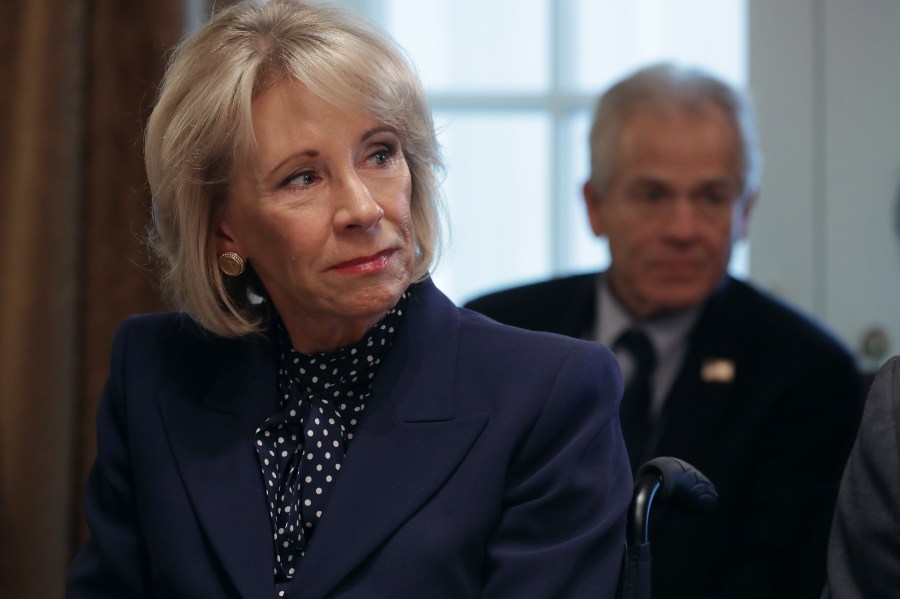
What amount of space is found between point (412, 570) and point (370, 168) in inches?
19.7

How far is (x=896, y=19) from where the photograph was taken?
2885mm

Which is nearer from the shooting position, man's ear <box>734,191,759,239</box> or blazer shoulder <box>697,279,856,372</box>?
blazer shoulder <box>697,279,856,372</box>

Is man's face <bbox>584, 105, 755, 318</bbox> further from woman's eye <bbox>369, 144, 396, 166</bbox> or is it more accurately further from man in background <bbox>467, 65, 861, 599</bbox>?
Answer: woman's eye <bbox>369, 144, 396, 166</bbox>

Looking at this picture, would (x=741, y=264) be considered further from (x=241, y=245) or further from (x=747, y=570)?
(x=241, y=245)

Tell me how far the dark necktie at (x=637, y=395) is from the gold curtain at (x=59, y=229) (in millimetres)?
1064

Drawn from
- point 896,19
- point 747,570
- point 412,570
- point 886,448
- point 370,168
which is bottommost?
point 747,570

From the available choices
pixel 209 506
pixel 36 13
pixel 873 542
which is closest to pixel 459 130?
pixel 36 13

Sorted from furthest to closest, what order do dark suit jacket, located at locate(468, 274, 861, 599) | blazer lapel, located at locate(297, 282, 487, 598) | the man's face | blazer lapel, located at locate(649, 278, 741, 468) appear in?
the man's face < blazer lapel, located at locate(649, 278, 741, 468) < dark suit jacket, located at locate(468, 274, 861, 599) < blazer lapel, located at locate(297, 282, 487, 598)

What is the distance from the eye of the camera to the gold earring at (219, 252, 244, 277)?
167 cm

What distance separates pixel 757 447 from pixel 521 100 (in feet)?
4.24

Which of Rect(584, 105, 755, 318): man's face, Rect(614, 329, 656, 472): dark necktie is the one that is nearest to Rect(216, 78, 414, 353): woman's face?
Rect(614, 329, 656, 472): dark necktie

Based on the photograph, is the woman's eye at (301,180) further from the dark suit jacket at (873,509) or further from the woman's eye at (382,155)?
the dark suit jacket at (873,509)

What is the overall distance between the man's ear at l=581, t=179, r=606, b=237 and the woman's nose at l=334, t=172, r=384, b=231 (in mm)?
992

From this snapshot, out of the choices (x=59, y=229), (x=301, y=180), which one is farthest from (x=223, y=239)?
(x=59, y=229)
